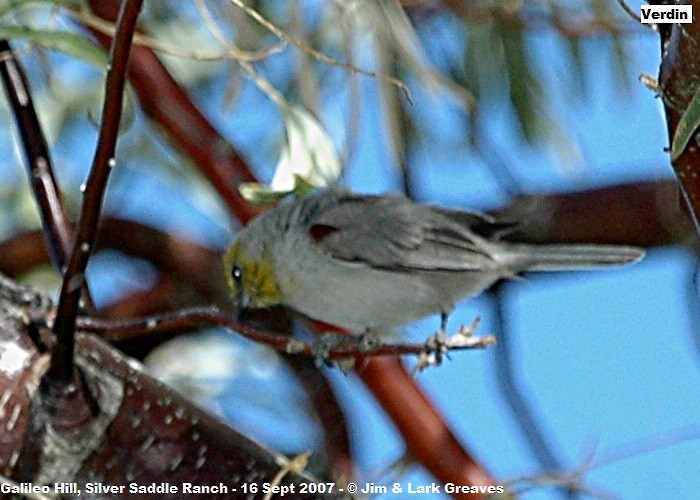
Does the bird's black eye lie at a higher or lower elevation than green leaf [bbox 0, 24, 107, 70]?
lower

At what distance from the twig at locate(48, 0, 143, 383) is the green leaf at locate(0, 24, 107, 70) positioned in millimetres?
263

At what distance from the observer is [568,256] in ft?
4.21

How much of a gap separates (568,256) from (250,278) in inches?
14.9

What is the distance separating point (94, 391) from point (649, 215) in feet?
2.52

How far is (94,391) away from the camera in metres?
0.93

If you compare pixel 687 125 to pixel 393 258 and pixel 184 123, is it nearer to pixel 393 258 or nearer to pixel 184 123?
pixel 393 258

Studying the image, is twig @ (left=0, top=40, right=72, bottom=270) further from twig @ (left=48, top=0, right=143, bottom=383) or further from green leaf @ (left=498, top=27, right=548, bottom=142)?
green leaf @ (left=498, top=27, right=548, bottom=142)

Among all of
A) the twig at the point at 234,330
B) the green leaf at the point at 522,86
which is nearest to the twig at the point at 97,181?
the twig at the point at 234,330

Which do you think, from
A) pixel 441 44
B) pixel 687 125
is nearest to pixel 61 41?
pixel 687 125

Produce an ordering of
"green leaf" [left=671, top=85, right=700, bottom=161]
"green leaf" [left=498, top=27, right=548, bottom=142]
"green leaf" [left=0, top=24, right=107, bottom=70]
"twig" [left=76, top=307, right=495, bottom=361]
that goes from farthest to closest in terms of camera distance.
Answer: "green leaf" [left=498, top=27, right=548, bottom=142] → "green leaf" [left=0, top=24, right=107, bottom=70] → "twig" [left=76, top=307, right=495, bottom=361] → "green leaf" [left=671, top=85, right=700, bottom=161]

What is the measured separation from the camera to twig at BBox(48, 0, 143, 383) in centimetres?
76

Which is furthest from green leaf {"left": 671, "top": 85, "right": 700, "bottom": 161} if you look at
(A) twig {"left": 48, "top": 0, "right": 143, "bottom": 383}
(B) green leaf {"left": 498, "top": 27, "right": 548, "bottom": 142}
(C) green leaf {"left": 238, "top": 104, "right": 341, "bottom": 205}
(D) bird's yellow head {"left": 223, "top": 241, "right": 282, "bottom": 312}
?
(B) green leaf {"left": 498, "top": 27, "right": 548, "bottom": 142}

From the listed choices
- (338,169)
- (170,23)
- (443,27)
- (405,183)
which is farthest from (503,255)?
(170,23)

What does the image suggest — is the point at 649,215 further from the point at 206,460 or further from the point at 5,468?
the point at 5,468
